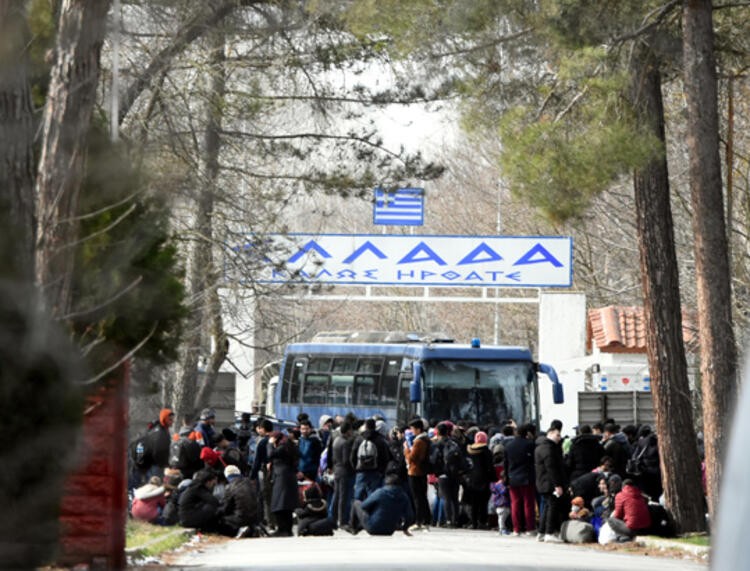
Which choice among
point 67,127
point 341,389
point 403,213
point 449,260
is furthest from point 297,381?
point 67,127

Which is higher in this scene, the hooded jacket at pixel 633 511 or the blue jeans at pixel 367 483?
Result: the blue jeans at pixel 367 483

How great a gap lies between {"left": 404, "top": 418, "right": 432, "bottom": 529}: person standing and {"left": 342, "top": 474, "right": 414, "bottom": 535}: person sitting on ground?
119 centimetres

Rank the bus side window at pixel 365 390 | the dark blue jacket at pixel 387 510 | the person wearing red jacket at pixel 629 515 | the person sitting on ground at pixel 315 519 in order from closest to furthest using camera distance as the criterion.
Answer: the person wearing red jacket at pixel 629 515 < the dark blue jacket at pixel 387 510 < the person sitting on ground at pixel 315 519 < the bus side window at pixel 365 390

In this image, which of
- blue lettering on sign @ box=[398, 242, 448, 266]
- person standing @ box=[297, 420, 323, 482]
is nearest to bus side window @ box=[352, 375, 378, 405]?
blue lettering on sign @ box=[398, 242, 448, 266]

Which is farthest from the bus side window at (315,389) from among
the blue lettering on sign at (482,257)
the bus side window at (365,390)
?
the blue lettering on sign at (482,257)

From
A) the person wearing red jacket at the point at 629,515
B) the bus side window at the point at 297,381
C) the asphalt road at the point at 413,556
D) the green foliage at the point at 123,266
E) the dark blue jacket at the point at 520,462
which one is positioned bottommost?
the asphalt road at the point at 413,556

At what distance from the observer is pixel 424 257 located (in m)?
39.1

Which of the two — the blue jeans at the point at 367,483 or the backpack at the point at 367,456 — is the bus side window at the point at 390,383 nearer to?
the blue jeans at the point at 367,483

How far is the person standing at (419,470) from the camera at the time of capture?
2267 centimetres

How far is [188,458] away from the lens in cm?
2202

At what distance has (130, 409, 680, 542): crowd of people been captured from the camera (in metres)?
20.9

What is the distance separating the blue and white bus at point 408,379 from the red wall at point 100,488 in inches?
592

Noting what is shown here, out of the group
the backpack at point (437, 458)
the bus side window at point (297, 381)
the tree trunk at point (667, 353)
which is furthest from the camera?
the bus side window at point (297, 381)

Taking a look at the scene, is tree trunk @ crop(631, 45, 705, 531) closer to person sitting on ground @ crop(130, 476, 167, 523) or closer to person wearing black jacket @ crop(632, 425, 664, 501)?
person wearing black jacket @ crop(632, 425, 664, 501)
